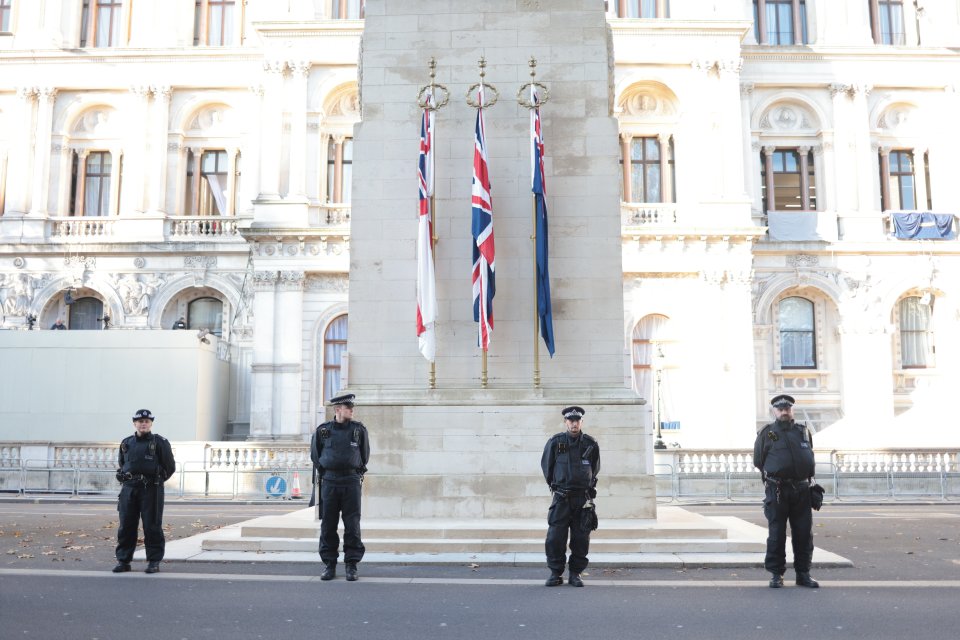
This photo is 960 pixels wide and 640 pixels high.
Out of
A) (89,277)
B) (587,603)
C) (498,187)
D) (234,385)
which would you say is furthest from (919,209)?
(587,603)

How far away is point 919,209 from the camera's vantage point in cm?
4178

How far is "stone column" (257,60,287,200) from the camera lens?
38.7 meters

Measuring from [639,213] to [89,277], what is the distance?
22.3 m

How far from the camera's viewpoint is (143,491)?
1207cm

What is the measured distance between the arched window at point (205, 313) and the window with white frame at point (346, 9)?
1276 centimetres

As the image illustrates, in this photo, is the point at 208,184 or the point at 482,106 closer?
the point at 482,106

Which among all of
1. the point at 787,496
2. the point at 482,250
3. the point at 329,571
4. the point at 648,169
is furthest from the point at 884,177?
the point at 329,571

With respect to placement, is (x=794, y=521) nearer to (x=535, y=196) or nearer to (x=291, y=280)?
(x=535, y=196)

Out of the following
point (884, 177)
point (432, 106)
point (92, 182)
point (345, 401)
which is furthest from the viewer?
point (92, 182)

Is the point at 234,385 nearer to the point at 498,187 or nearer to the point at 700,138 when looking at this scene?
the point at 700,138

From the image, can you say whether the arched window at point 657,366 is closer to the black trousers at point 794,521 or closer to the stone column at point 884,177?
the stone column at point 884,177

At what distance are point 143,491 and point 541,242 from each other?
672 cm

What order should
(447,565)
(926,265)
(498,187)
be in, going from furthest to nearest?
1. (926,265)
2. (498,187)
3. (447,565)

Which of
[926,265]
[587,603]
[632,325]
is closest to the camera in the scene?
[587,603]
